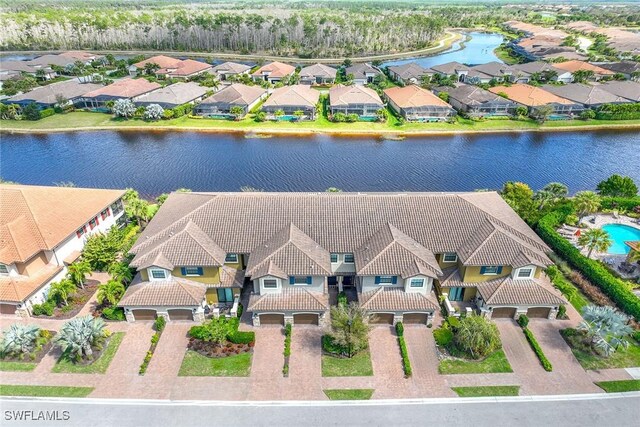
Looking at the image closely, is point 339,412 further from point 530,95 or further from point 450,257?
point 530,95

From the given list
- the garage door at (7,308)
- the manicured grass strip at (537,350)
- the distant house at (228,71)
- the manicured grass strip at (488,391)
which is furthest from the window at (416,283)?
the distant house at (228,71)

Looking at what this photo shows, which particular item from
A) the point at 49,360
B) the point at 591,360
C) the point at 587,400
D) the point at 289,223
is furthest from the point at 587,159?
the point at 49,360

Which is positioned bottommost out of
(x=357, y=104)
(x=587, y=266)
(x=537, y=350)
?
(x=537, y=350)

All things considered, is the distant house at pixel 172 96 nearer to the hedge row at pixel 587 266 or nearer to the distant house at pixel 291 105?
the distant house at pixel 291 105

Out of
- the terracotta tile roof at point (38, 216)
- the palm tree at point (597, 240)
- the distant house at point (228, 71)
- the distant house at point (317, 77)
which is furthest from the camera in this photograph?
the distant house at point (228, 71)

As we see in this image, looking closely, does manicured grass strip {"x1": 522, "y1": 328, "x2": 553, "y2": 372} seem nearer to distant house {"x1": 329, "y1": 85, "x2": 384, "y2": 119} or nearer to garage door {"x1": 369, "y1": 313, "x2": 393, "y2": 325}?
garage door {"x1": 369, "y1": 313, "x2": 393, "y2": 325}

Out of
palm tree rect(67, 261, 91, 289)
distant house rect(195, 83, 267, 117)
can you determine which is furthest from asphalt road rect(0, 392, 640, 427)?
distant house rect(195, 83, 267, 117)

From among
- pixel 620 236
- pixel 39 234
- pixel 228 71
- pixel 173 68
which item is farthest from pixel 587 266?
pixel 173 68
